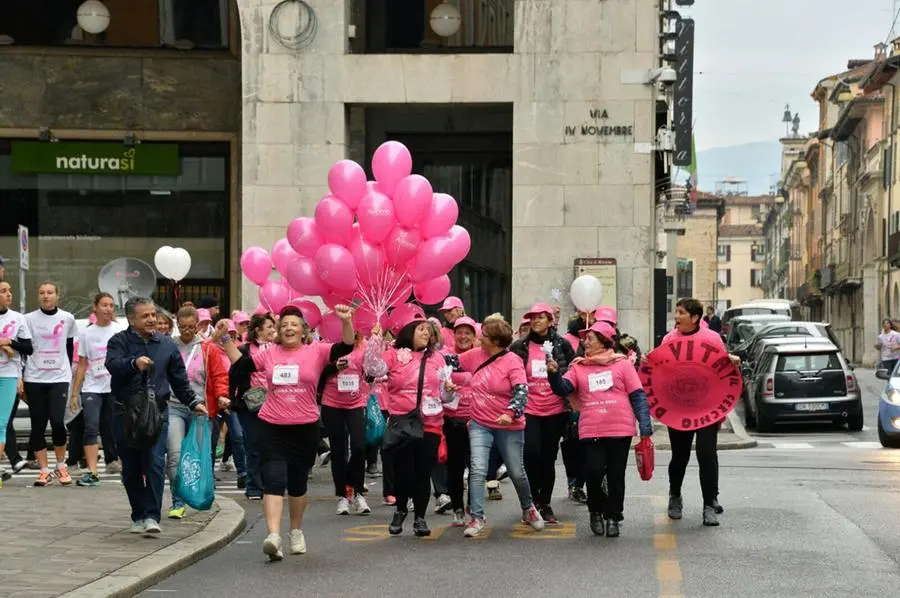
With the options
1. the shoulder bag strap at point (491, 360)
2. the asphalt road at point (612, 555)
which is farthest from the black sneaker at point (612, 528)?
the shoulder bag strap at point (491, 360)

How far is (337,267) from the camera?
16125 millimetres

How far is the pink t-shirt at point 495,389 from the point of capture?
1252 cm

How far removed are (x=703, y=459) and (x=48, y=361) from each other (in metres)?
6.20

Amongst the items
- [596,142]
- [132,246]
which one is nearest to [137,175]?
[132,246]

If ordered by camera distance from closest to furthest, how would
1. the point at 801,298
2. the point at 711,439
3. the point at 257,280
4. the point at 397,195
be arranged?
the point at 711,439, the point at 397,195, the point at 257,280, the point at 801,298

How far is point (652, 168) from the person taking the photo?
27.5 metres

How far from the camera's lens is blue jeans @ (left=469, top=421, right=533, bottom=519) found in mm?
12461

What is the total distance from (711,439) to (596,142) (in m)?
14.5

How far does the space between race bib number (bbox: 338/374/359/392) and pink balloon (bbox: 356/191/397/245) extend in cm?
239

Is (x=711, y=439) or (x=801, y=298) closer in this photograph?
(x=711, y=439)

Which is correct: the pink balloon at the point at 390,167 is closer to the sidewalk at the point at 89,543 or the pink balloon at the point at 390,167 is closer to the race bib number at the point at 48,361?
the race bib number at the point at 48,361

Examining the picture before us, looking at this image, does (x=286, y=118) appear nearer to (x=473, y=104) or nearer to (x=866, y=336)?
(x=473, y=104)

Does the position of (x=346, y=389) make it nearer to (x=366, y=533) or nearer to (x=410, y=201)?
(x=366, y=533)

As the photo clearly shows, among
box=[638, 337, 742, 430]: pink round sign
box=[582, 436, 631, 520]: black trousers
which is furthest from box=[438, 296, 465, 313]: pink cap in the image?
box=[582, 436, 631, 520]: black trousers
